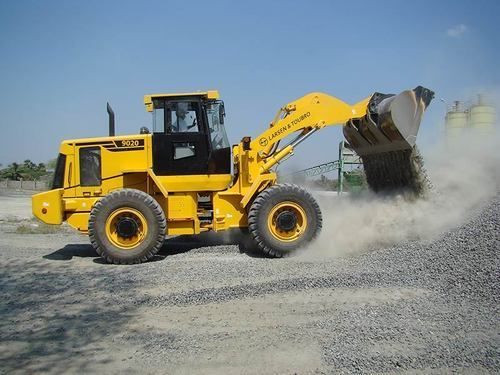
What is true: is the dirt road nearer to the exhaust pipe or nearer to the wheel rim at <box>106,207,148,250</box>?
the wheel rim at <box>106,207,148,250</box>

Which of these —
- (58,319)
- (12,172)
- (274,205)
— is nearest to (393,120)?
(274,205)

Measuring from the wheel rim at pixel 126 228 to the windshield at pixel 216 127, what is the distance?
6.04 feet

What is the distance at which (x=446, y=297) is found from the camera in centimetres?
536


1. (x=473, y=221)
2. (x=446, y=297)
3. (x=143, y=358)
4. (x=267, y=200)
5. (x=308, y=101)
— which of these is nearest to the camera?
(x=143, y=358)

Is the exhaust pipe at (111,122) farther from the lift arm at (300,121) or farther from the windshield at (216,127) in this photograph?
the lift arm at (300,121)

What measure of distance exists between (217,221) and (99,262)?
2.18 metres

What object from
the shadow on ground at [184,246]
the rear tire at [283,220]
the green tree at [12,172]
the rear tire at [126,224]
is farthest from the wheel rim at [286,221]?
the green tree at [12,172]

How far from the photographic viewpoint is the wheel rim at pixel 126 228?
8.16 meters

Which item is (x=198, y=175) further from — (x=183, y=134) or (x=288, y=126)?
(x=288, y=126)

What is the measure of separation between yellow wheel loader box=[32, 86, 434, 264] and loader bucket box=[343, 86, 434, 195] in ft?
0.08

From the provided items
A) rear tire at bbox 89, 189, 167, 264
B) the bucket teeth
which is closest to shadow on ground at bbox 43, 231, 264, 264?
rear tire at bbox 89, 189, 167, 264

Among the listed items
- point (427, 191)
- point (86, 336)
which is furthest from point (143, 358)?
point (427, 191)

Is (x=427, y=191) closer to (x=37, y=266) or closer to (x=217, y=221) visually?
(x=217, y=221)

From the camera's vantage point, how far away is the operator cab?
8.55m
